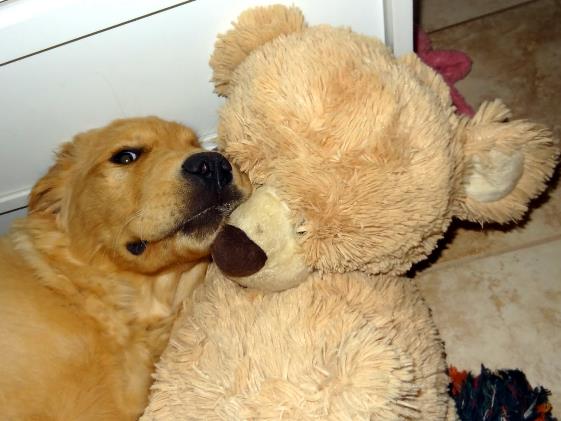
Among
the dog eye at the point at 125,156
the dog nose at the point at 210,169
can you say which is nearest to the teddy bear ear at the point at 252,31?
the dog nose at the point at 210,169

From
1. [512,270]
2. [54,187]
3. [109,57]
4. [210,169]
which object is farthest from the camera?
[512,270]

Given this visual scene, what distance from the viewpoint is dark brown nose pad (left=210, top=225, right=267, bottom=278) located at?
1.40 meters

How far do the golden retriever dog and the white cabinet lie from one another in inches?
4.5

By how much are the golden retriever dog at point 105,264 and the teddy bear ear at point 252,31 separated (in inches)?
11.8

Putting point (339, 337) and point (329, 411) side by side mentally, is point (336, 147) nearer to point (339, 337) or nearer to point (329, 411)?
point (339, 337)

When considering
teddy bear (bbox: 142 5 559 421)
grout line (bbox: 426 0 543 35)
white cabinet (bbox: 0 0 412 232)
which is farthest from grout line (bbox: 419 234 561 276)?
grout line (bbox: 426 0 543 35)

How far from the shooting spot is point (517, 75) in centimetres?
260

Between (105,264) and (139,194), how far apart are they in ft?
0.97

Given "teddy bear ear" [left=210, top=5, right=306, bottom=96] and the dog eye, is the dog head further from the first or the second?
"teddy bear ear" [left=210, top=5, right=306, bottom=96]

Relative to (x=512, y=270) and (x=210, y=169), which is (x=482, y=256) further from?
(x=210, y=169)

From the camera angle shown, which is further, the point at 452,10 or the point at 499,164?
the point at 452,10

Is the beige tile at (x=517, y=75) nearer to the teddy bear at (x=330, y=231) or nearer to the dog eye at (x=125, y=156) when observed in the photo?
the teddy bear at (x=330, y=231)

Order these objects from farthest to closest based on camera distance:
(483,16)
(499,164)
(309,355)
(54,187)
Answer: (483,16) < (54,187) < (499,164) < (309,355)

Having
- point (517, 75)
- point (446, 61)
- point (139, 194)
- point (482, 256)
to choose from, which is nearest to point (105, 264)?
point (139, 194)
